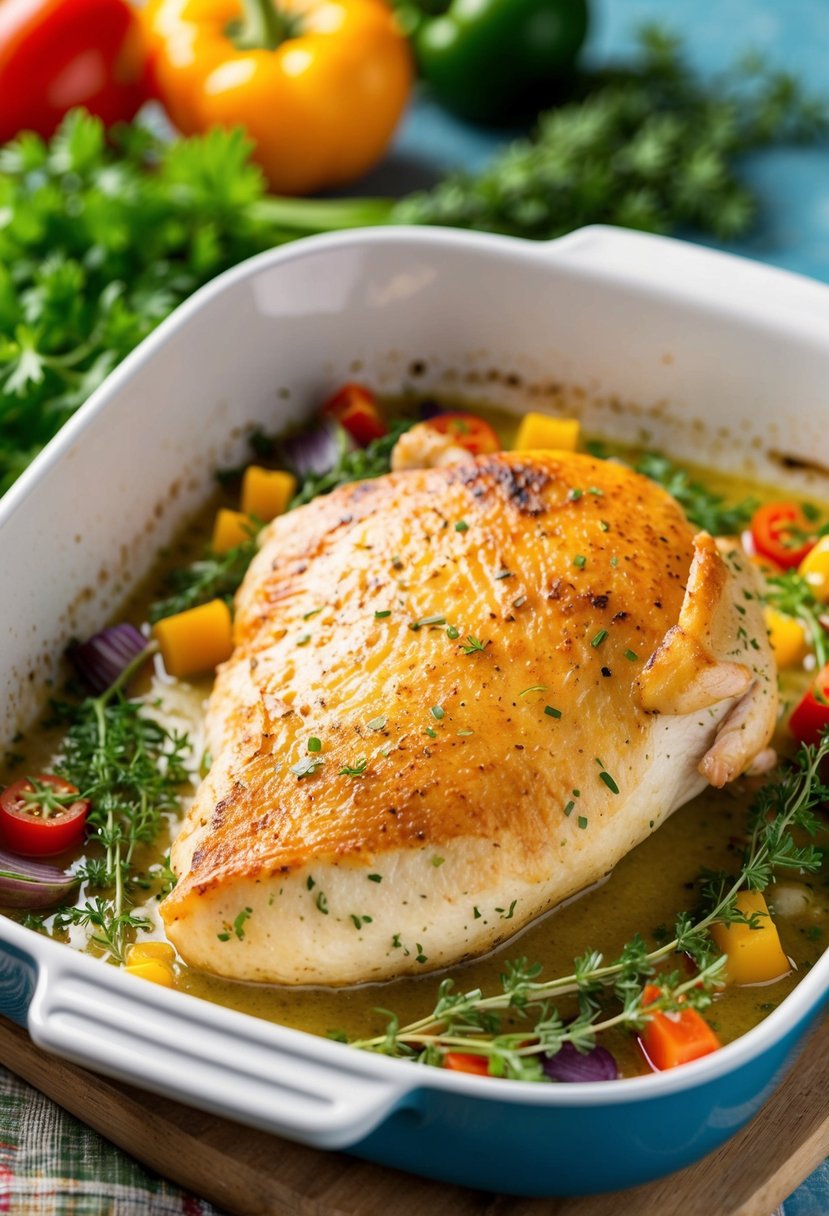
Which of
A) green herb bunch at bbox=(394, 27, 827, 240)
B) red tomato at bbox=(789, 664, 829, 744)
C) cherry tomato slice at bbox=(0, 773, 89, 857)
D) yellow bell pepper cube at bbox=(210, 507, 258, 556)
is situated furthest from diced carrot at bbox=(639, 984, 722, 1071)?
green herb bunch at bbox=(394, 27, 827, 240)

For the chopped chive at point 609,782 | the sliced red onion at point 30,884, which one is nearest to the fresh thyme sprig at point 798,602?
the chopped chive at point 609,782

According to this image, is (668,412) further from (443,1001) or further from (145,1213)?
(145,1213)

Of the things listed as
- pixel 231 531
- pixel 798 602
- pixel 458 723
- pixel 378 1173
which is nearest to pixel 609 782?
pixel 458 723

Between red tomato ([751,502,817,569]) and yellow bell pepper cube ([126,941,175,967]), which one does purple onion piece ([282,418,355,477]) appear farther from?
yellow bell pepper cube ([126,941,175,967])

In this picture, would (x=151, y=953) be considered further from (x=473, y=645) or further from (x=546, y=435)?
(x=546, y=435)

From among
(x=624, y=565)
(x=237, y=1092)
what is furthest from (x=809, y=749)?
(x=237, y=1092)
